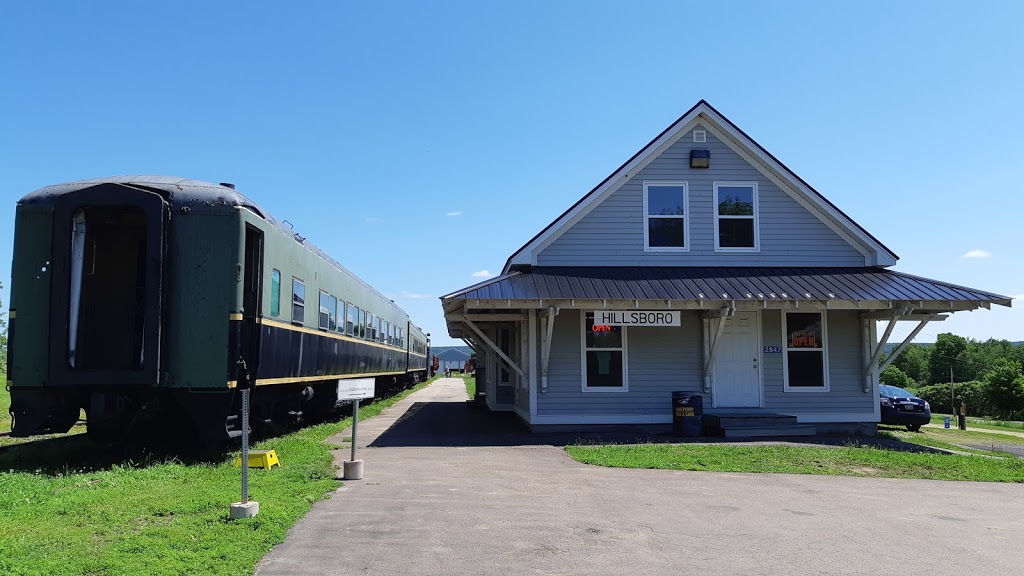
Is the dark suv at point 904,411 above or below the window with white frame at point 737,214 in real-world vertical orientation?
below

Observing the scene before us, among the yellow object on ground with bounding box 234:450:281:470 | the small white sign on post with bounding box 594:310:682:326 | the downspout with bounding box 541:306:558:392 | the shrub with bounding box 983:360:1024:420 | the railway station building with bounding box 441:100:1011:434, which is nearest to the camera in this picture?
the yellow object on ground with bounding box 234:450:281:470

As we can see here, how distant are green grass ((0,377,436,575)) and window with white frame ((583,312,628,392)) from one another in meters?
6.20

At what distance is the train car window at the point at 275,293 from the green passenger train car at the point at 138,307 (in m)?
0.06

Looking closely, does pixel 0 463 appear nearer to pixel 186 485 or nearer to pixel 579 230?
pixel 186 485

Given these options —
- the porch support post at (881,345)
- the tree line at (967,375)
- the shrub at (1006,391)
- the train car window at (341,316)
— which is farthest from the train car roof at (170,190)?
the shrub at (1006,391)

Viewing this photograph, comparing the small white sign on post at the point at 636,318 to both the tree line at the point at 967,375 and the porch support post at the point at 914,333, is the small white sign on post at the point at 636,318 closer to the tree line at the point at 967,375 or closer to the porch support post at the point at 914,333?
the porch support post at the point at 914,333

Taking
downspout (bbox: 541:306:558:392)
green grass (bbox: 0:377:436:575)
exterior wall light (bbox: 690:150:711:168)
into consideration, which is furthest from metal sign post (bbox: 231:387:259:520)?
exterior wall light (bbox: 690:150:711:168)

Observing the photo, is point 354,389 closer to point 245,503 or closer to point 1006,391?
point 245,503

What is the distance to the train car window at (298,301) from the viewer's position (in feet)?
39.3

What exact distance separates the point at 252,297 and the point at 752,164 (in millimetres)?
11137

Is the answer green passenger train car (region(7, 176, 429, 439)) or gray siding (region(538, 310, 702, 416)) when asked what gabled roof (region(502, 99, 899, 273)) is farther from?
green passenger train car (region(7, 176, 429, 439))

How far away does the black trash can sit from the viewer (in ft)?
46.9

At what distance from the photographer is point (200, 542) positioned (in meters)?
5.73

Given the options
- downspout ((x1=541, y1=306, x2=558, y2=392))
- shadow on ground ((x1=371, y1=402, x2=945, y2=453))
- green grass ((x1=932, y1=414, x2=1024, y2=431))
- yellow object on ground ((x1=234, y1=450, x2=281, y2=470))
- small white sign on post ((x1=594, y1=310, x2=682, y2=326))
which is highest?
small white sign on post ((x1=594, y1=310, x2=682, y2=326))
